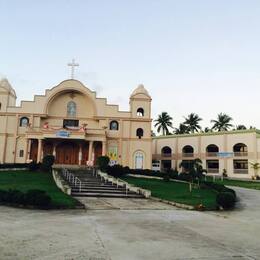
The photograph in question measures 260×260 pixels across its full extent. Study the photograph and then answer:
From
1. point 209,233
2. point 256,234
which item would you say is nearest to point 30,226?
point 209,233

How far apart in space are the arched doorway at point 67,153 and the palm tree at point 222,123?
34434mm

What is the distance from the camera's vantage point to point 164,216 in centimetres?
1252

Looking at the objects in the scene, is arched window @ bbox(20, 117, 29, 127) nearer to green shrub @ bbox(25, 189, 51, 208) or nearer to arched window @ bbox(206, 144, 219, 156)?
arched window @ bbox(206, 144, 219, 156)

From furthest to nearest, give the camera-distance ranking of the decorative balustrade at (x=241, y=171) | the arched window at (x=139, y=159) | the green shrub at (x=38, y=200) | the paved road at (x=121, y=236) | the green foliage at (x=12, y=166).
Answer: the decorative balustrade at (x=241, y=171) < the arched window at (x=139, y=159) < the green foliage at (x=12, y=166) < the green shrub at (x=38, y=200) < the paved road at (x=121, y=236)

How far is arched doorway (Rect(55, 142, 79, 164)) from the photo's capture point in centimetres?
3819

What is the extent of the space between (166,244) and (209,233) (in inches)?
93.0

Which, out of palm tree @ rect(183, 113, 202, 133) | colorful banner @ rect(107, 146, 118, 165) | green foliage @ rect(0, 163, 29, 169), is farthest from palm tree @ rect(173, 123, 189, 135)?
green foliage @ rect(0, 163, 29, 169)

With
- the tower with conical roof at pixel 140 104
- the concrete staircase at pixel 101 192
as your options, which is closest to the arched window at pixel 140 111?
the tower with conical roof at pixel 140 104

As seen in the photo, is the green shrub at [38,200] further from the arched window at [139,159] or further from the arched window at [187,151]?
→ the arched window at [187,151]

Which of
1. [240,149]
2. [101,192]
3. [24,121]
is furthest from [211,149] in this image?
[101,192]

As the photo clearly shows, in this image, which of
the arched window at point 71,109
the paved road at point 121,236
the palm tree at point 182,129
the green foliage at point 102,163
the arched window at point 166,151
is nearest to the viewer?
the paved road at point 121,236

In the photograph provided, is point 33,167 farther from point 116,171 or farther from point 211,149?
point 211,149

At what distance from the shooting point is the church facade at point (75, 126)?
124 feet

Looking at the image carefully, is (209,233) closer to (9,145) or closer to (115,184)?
(115,184)
